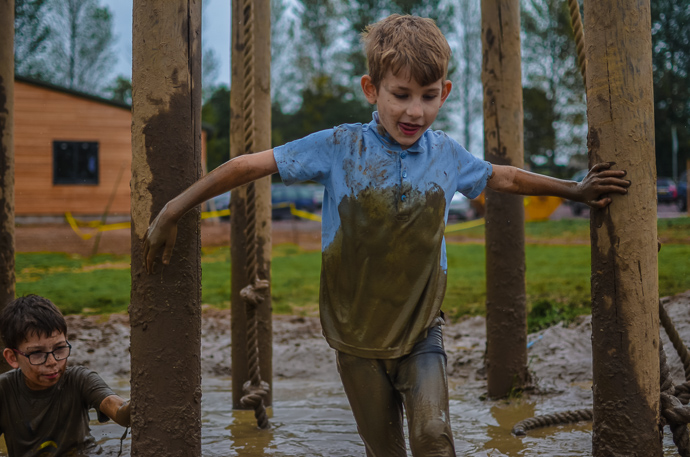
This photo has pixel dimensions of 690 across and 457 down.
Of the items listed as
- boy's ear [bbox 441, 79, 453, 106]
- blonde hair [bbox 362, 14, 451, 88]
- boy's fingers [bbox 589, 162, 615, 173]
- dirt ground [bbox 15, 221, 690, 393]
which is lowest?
dirt ground [bbox 15, 221, 690, 393]

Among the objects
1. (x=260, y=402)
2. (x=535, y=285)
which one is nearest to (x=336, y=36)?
(x=535, y=285)

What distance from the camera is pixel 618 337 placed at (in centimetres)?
305

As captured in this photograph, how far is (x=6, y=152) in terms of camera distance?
4773 mm

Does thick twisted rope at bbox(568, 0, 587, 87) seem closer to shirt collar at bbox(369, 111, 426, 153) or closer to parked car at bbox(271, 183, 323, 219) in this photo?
shirt collar at bbox(369, 111, 426, 153)

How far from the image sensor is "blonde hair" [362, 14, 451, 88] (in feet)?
8.45

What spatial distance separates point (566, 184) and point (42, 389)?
2.58 meters

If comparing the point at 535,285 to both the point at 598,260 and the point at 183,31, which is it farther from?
the point at 183,31

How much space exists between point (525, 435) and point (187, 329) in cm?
229

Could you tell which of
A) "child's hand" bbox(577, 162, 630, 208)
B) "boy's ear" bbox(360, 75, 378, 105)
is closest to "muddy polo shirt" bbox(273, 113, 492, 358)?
"boy's ear" bbox(360, 75, 378, 105)

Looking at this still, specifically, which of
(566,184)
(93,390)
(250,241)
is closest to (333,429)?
(250,241)

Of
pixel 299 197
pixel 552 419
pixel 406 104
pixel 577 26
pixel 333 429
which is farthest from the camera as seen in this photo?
pixel 299 197

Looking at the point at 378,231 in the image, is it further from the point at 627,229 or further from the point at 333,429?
the point at 333,429

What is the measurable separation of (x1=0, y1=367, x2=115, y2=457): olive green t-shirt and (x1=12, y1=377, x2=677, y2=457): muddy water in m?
0.47

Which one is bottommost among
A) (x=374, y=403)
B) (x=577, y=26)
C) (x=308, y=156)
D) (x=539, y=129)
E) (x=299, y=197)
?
(x=374, y=403)
